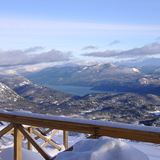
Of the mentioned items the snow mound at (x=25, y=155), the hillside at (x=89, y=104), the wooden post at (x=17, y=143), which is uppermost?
the wooden post at (x=17, y=143)

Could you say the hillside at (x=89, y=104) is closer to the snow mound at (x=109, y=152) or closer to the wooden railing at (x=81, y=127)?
the wooden railing at (x=81, y=127)

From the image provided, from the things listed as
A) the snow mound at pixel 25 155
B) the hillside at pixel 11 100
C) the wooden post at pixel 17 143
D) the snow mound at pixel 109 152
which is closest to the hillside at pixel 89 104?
the hillside at pixel 11 100

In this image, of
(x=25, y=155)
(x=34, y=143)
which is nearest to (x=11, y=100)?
(x=25, y=155)

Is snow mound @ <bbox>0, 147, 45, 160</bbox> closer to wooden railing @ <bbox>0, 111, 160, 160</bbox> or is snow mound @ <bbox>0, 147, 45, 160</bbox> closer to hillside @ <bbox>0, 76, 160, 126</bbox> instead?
wooden railing @ <bbox>0, 111, 160, 160</bbox>

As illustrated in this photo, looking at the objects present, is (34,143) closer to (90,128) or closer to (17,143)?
(17,143)

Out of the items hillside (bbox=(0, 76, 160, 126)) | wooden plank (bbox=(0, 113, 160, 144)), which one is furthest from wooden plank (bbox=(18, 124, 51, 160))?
hillside (bbox=(0, 76, 160, 126))

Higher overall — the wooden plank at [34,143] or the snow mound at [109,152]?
the snow mound at [109,152]

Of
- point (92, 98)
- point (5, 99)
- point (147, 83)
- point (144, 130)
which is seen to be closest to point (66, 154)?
point (144, 130)

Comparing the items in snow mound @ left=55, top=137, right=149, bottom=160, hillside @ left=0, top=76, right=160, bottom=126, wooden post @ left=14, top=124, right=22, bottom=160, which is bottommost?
hillside @ left=0, top=76, right=160, bottom=126

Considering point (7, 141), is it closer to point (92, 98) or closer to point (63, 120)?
point (63, 120)

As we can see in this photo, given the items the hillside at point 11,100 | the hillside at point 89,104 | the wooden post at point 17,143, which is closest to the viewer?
the wooden post at point 17,143
